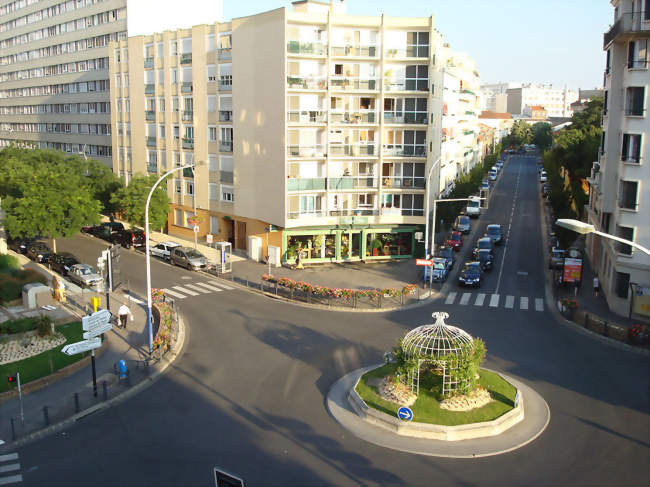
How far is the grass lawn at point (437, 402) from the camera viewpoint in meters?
20.5

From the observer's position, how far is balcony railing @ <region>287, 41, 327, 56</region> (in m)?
44.2

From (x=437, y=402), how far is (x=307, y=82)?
29919 mm

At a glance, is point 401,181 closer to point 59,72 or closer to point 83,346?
point 83,346

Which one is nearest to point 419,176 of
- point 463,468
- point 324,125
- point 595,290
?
point 324,125

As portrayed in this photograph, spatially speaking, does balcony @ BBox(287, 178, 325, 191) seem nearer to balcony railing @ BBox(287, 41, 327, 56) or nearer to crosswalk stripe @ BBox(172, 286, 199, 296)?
balcony railing @ BBox(287, 41, 327, 56)

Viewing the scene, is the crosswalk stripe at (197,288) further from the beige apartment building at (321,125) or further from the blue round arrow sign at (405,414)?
the blue round arrow sign at (405,414)

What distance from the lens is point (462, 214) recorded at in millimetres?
69500

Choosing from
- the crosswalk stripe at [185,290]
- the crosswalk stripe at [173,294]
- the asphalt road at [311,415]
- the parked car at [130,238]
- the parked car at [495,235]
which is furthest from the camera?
the parked car at [495,235]

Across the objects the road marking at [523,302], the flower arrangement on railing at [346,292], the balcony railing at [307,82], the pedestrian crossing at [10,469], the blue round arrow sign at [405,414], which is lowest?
the pedestrian crossing at [10,469]

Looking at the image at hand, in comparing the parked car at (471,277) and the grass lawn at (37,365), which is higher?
the parked car at (471,277)

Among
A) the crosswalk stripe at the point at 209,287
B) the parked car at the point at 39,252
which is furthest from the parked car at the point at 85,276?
the crosswalk stripe at the point at 209,287

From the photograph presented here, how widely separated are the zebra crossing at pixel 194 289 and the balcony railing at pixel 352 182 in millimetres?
11856

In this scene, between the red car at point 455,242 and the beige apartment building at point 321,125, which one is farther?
the red car at point 455,242

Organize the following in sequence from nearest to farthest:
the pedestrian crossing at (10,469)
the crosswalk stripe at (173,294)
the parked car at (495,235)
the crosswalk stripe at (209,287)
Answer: the pedestrian crossing at (10,469) → the crosswalk stripe at (173,294) → the crosswalk stripe at (209,287) → the parked car at (495,235)
